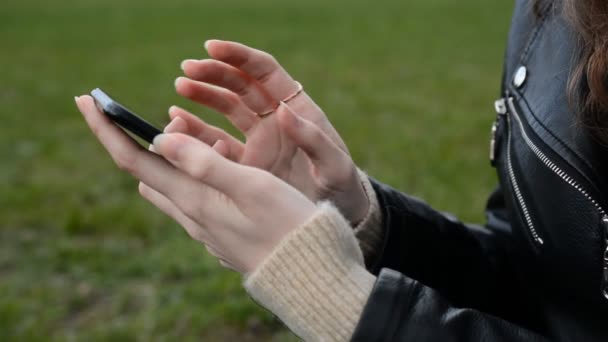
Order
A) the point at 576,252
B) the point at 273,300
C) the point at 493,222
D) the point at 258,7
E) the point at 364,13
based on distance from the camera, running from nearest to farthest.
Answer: the point at 273,300, the point at 576,252, the point at 493,222, the point at 364,13, the point at 258,7

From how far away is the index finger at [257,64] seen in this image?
1219 millimetres

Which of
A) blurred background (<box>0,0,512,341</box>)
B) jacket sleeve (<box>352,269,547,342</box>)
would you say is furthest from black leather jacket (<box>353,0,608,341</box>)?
blurred background (<box>0,0,512,341</box>)

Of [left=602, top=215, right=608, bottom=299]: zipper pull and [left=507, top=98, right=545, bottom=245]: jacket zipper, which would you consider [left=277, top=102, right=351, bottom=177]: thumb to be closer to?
[left=507, top=98, right=545, bottom=245]: jacket zipper

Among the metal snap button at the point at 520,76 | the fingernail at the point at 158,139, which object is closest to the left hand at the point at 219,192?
the fingernail at the point at 158,139

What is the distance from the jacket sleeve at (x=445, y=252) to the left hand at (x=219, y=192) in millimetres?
402

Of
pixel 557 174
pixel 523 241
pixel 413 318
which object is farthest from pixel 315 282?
pixel 523 241

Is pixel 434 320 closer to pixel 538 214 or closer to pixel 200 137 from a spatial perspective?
pixel 538 214

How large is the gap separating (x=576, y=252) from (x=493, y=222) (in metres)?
0.54

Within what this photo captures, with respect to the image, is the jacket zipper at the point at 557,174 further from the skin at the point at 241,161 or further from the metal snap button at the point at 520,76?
the skin at the point at 241,161

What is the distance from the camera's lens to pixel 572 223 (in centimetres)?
114

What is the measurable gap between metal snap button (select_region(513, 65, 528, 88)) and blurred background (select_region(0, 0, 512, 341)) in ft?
4.27

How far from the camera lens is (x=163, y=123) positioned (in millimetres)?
5188

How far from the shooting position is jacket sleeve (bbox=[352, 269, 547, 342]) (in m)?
1.02

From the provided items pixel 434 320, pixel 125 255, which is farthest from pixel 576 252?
pixel 125 255
